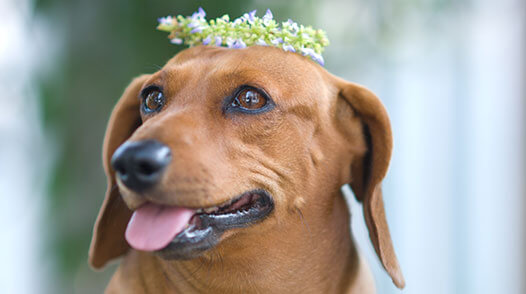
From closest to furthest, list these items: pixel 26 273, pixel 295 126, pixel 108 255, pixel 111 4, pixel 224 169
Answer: pixel 224 169 < pixel 295 126 < pixel 108 255 < pixel 111 4 < pixel 26 273

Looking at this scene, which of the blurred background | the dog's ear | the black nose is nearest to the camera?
the black nose

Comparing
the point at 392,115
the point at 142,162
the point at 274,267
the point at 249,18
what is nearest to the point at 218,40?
the point at 249,18

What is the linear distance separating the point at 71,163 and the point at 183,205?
275cm

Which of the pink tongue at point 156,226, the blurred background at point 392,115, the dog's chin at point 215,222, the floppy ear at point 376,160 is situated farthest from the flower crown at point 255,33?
the blurred background at point 392,115

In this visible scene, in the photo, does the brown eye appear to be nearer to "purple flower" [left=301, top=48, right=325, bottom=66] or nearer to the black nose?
"purple flower" [left=301, top=48, right=325, bottom=66]

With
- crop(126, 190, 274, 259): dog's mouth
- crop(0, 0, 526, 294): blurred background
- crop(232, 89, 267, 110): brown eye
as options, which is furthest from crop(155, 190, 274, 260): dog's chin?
crop(0, 0, 526, 294): blurred background

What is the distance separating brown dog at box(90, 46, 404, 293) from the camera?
1505mm

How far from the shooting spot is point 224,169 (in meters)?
1.58

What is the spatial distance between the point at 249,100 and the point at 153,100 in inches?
14.5

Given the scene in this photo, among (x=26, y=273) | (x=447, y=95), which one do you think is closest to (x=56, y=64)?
(x=26, y=273)

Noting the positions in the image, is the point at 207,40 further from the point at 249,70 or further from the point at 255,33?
the point at 249,70

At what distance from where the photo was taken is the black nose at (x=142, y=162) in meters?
1.42

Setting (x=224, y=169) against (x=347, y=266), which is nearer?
(x=224, y=169)

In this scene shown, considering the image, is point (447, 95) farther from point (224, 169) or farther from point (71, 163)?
point (224, 169)
